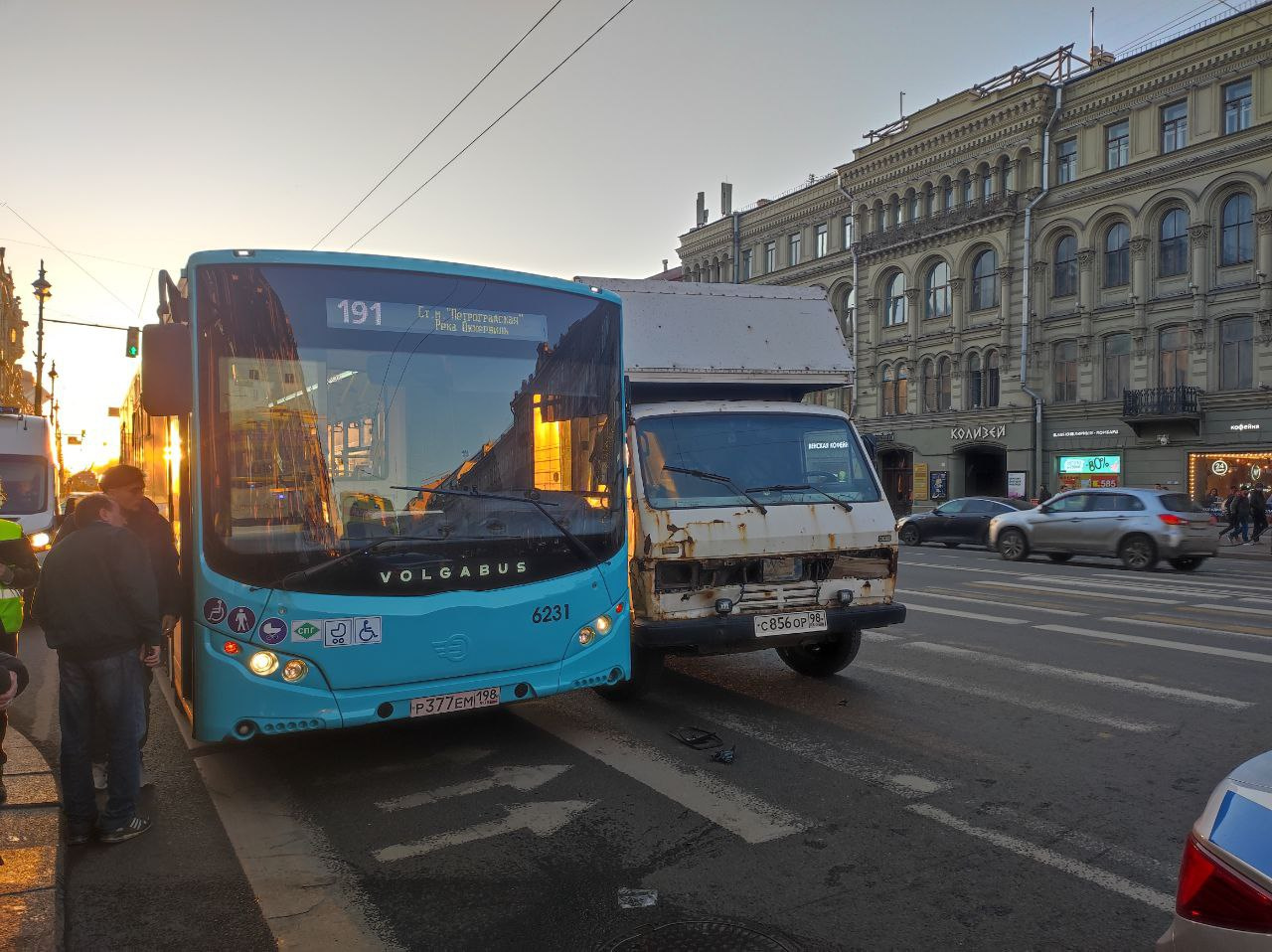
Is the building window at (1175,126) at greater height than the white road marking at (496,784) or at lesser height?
greater

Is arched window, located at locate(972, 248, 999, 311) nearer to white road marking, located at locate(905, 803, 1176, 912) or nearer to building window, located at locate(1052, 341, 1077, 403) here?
building window, located at locate(1052, 341, 1077, 403)

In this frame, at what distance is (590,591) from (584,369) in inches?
54.4

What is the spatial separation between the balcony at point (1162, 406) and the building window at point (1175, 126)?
8.41 meters

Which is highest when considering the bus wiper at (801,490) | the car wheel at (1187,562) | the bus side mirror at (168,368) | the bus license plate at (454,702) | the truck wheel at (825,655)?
the bus side mirror at (168,368)

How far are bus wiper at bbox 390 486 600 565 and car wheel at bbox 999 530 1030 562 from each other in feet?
55.9

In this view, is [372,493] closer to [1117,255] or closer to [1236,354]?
[1236,354]

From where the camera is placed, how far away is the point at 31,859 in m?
4.04

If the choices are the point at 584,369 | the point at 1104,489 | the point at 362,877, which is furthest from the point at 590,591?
the point at 1104,489

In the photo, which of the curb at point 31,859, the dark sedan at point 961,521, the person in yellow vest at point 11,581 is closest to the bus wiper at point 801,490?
the person in yellow vest at point 11,581

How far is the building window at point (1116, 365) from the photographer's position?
35031 mm

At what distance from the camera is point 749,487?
7.04 meters

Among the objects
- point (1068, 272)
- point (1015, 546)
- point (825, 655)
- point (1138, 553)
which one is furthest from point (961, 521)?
point (825, 655)

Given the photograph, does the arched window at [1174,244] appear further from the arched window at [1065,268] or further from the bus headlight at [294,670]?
the bus headlight at [294,670]

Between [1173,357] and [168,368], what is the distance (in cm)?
3585
